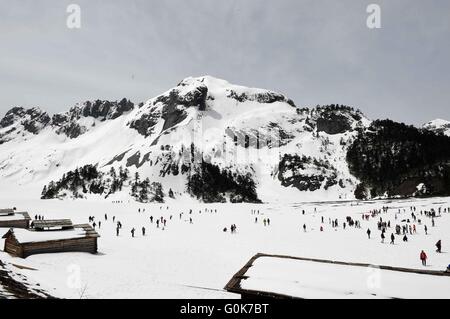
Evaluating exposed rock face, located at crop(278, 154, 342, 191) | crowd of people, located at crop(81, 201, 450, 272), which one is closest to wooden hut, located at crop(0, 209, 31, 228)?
crowd of people, located at crop(81, 201, 450, 272)

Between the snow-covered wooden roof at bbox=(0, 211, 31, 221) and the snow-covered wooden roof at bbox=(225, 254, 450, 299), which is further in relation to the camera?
the snow-covered wooden roof at bbox=(0, 211, 31, 221)

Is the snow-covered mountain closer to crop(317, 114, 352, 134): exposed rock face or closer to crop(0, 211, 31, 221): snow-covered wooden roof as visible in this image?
crop(317, 114, 352, 134): exposed rock face

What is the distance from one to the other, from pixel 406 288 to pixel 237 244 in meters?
27.1

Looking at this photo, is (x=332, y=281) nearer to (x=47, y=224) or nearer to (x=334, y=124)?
(x=47, y=224)

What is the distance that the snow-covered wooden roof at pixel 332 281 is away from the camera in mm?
9203

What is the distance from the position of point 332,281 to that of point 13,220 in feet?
136

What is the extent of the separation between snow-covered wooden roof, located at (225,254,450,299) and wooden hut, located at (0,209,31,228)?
125 ft

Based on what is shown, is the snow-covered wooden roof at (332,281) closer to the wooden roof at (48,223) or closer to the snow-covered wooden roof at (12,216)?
the wooden roof at (48,223)

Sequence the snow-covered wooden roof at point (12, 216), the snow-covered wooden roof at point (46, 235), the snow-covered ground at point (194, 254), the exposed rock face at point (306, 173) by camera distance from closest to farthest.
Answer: the snow-covered ground at point (194, 254) < the snow-covered wooden roof at point (46, 235) < the snow-covered wooden roof at point (12, 216) < the exposed rock face at point (306, 173)

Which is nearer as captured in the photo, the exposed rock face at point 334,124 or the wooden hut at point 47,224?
the wooden hut at point 47,224

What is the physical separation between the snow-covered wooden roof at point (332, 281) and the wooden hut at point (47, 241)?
19.1 metres

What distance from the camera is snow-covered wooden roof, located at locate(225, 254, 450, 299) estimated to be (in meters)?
9.20

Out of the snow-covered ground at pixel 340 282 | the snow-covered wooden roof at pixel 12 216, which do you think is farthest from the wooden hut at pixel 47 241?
the snow-covered ground at pixel 340 282

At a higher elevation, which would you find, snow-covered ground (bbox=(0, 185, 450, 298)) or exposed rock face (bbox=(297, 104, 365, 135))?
exposed rock face (bbox=(297, 104, 365, 135))
